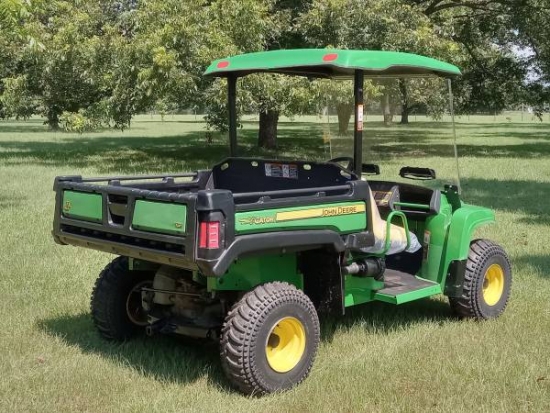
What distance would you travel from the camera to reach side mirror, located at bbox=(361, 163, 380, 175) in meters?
5.44

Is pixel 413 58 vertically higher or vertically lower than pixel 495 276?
higher

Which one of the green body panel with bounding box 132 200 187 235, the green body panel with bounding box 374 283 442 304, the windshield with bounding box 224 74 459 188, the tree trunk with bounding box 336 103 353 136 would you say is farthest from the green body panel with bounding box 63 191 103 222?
the tree trunk with bounding box 336 103 353 136

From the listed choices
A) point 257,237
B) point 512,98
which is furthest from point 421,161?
point 512,98

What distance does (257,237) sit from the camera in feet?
12.8

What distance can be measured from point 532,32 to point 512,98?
3105mm

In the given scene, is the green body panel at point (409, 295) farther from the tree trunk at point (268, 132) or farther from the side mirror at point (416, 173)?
the tree trunk at point (268, 132)

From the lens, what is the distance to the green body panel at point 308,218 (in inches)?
154

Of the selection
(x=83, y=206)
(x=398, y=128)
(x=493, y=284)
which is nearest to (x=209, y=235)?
(x=83, y=206)

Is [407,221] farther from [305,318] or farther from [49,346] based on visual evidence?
[49,346]

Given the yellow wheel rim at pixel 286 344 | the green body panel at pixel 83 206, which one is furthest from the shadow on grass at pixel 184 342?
the green body panel at pixel 83 206

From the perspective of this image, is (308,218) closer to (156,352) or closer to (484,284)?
(156,352)

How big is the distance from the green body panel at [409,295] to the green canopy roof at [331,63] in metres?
1.48

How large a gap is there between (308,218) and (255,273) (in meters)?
0.46

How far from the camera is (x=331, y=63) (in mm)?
4289
